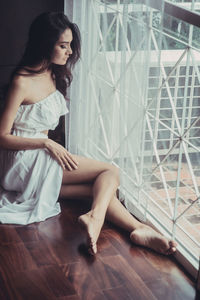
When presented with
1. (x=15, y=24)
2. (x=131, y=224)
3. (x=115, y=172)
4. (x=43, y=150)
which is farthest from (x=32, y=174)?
(x=15, y=24)

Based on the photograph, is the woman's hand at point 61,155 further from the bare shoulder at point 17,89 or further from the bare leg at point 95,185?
the bare shoulder at point 17,89

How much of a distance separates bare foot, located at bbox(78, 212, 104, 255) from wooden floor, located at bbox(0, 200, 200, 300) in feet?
0.16

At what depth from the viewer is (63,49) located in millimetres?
2861

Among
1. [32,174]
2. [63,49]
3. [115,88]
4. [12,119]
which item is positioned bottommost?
[32,174]

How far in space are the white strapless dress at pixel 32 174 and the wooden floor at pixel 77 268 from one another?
110 mm

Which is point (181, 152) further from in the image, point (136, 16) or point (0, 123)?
point (0, 123)

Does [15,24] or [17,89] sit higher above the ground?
[15,24]

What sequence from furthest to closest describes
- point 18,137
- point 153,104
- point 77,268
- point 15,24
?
point 15,24 → point 18,137 → point 153,104 → point 77,268

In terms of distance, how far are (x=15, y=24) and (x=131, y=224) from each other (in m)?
1.49

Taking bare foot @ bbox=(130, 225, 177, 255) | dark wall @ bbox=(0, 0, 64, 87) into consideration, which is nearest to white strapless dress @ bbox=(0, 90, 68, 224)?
bare foot @ bbox=(130, 225, 177, 255)

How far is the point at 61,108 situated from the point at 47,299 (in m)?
1.14

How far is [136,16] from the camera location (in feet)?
8.37

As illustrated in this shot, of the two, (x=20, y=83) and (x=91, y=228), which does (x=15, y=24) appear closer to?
(x=20, y=83)

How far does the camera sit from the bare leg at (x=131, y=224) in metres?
2.61
